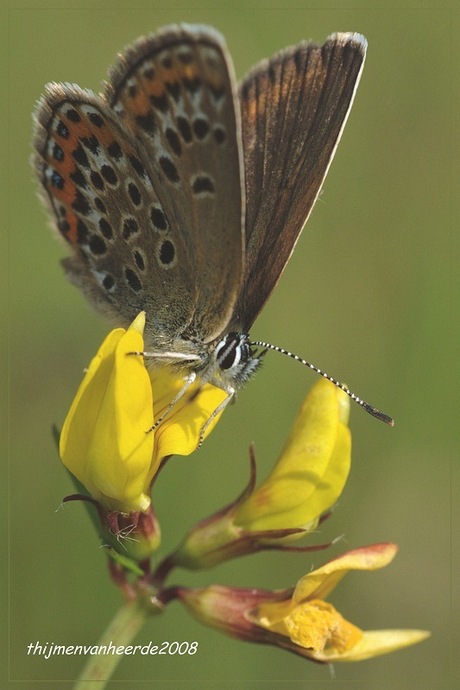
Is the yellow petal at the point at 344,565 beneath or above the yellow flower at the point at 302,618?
above

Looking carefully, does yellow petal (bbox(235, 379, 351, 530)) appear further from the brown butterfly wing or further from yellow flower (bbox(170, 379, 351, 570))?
the brown butterfly wing

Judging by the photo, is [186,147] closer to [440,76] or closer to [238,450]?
[238,450]

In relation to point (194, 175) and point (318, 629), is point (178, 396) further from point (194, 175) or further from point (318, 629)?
point (318, 629)

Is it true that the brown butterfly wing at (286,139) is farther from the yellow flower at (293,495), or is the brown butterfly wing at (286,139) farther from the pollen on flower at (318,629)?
the pollen on flower at (318,629)

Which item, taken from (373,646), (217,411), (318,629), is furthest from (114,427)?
(373,646)

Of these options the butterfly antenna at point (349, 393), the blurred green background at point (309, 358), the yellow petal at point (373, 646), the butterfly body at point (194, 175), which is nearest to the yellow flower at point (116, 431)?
the butterfly body at point (194, 175)

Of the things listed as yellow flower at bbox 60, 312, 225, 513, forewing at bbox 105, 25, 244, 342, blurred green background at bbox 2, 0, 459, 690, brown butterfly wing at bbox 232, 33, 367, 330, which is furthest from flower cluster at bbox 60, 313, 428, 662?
blurred green background at bbox 2, 0, 459, 690

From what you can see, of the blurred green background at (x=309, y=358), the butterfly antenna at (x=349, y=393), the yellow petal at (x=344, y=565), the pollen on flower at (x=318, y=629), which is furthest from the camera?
the blurred green background at (x=309, y=358)
